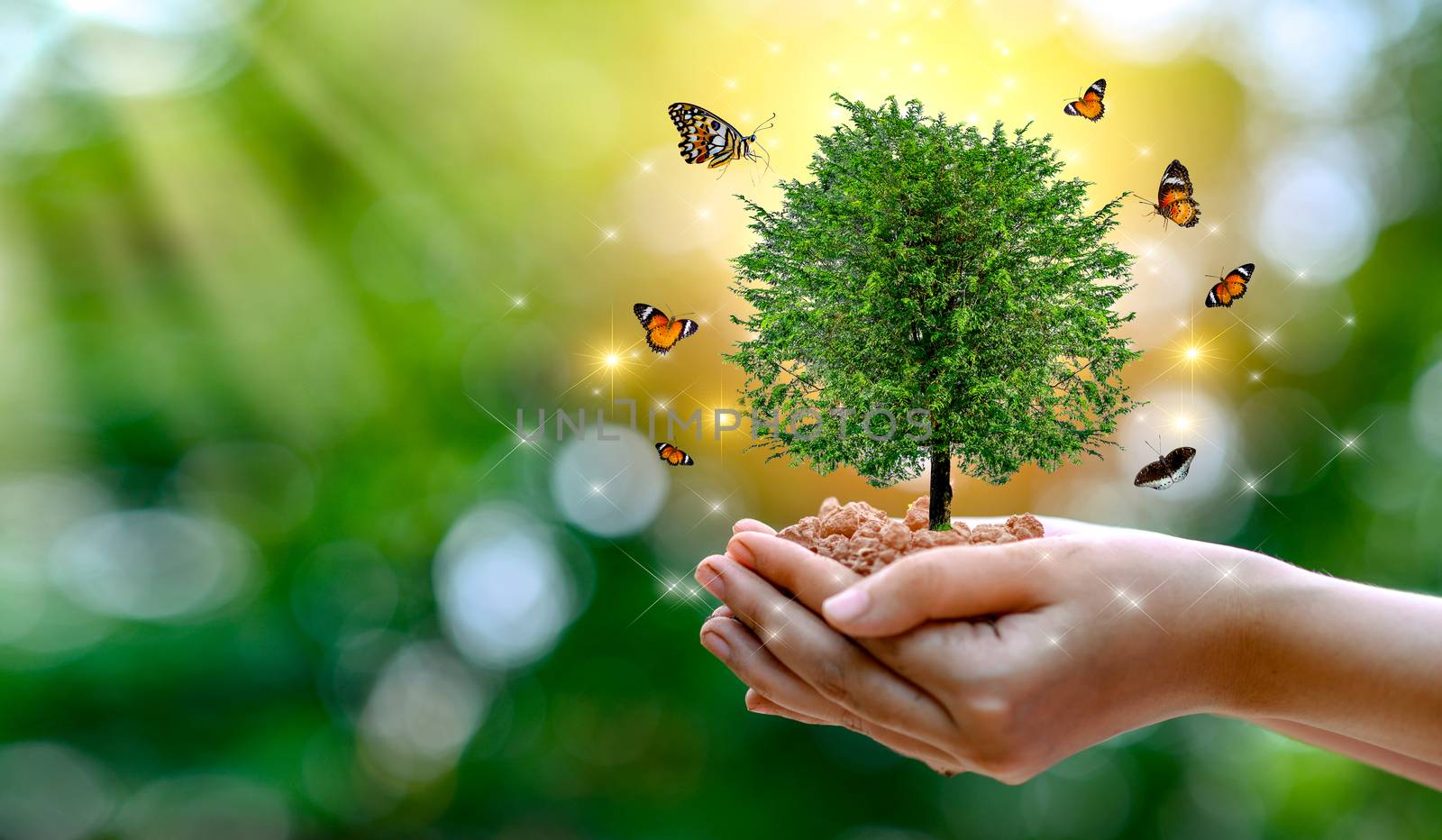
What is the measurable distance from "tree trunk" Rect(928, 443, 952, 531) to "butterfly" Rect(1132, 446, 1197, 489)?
598 millimetres

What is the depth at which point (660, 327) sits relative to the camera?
297 cm

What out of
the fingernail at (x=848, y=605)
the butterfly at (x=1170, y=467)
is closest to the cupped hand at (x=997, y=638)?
the fingernail at (x=848, y=605)

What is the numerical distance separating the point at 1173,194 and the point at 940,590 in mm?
1709

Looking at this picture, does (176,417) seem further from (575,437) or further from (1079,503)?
(1079,503)

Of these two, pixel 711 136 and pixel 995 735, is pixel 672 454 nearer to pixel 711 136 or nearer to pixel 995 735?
pixel 711 136

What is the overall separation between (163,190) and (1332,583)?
190 inches

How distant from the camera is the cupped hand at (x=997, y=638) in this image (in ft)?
5.84

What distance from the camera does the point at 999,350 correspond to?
2305mm

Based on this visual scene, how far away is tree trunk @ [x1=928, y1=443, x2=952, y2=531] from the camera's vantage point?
2.38 meters

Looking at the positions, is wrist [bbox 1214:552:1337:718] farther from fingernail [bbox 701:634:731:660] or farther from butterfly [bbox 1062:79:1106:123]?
butterfly [bbox 1062:79:1106:123]

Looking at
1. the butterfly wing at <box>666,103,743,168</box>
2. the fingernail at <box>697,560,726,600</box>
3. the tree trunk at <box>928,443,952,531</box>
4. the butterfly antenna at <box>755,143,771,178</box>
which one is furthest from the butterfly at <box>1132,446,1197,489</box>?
the butterfly wing at <box>666,103,743,168</box>

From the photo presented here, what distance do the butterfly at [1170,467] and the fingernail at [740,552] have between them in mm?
1243

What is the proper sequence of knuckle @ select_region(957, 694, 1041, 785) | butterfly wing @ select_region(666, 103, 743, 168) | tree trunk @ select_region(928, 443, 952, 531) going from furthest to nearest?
butterfly wing @ select_region(666, 103, 743, 168) < tree trunk @ select_region(928, 443, 952, 531) < knuckle @ select_region(957, 694, 1041, 785)

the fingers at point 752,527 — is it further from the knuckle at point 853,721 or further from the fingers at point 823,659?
the knuckle at point 853,721
